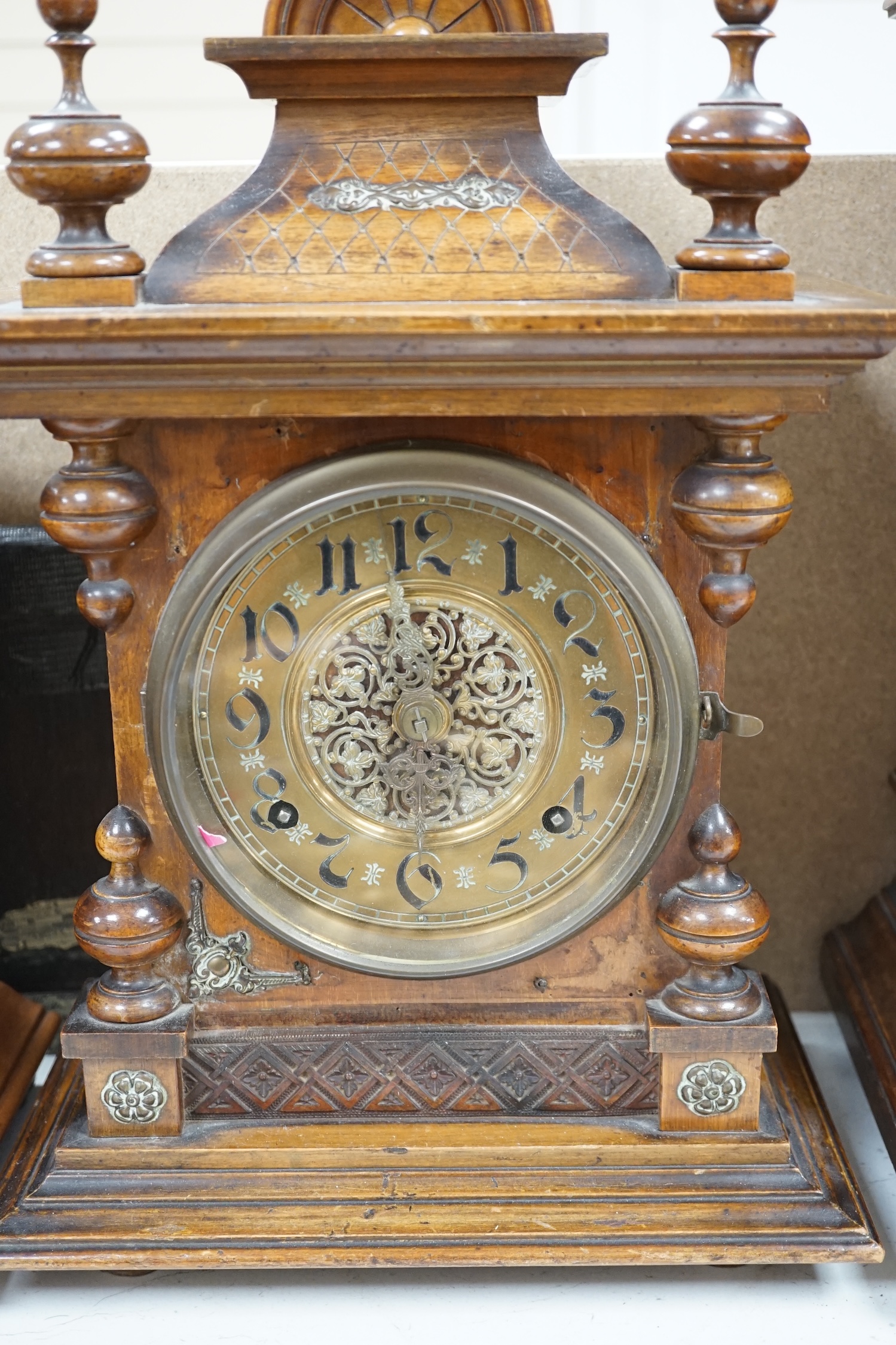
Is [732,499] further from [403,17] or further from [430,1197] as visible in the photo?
[430,1197]

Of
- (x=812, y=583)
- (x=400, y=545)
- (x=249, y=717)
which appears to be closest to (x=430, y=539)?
(x=400, y=545)

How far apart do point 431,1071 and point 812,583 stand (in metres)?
0.93

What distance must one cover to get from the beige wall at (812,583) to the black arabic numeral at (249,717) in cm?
71

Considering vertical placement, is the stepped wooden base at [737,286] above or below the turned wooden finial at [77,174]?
below

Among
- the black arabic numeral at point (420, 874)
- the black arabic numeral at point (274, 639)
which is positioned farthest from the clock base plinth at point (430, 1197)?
the black arabic numeral at point (274, 639)

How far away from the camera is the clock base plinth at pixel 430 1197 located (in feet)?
5.08

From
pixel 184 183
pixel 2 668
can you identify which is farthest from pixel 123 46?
pixel 2 668

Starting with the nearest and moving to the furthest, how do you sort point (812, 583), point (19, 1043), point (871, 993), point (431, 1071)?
point (431, 1071), point (19, 1043), point (871, 993), point (812, 583)

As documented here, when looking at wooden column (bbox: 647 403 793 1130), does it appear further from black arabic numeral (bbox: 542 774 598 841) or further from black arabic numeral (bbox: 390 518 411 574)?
black arabic numeral (bbox: 390 518 411 574)

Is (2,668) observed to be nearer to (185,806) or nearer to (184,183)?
(185,806)

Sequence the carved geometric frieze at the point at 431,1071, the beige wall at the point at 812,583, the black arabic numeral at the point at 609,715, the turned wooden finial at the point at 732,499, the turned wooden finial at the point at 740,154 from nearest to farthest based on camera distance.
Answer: the turned wooden finial at the point at 740,154 < the turned wooden finial at the point at 732,499 < the black arabic numeral at the point at 609,715 < the carved geometric frieze at the point at 431,1071 < the beige wall at the point at 812,583

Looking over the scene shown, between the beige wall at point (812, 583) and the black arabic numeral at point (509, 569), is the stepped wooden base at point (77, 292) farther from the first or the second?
the beige wall at point (812, 583)

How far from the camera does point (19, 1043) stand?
1.91 meters

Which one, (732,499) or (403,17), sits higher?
(403,17)
